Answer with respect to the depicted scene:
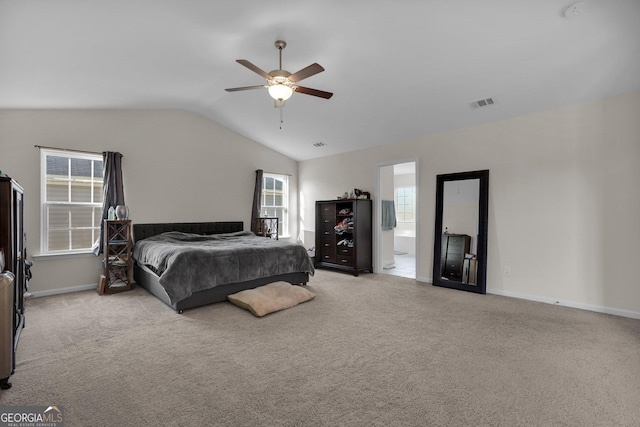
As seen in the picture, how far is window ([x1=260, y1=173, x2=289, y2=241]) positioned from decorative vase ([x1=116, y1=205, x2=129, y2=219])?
2.65 m

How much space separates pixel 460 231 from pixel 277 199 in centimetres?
411

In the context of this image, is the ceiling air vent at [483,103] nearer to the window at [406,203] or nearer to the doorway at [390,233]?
the doorway at [390,233]

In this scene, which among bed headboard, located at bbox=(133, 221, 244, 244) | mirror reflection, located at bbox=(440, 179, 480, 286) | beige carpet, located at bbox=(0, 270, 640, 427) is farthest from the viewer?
bed headboard, located at bbox=(133, 221, 244, 244)

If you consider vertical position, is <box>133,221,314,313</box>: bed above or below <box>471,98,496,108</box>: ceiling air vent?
below

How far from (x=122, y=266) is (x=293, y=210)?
3781 mm

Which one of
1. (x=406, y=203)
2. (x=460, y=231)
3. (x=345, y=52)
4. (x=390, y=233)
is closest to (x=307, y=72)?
(x=345, y=52)

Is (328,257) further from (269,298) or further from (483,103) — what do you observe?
(483,103)

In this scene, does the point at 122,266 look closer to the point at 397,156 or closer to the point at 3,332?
the point at 3,332

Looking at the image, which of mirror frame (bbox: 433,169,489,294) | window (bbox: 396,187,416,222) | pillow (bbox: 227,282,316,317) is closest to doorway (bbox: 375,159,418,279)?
window (bbox: 396,187,416,222)

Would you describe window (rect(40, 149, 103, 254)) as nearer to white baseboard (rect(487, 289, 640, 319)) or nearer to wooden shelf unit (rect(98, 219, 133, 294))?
wooden shelf unit (rect(98, 219, 133, 294))

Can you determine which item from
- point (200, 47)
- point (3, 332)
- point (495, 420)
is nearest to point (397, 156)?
point (200, 47)

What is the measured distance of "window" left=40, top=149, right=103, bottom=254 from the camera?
14.3ft

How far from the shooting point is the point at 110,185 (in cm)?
471

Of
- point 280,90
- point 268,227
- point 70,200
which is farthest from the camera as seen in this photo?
point 268,227
